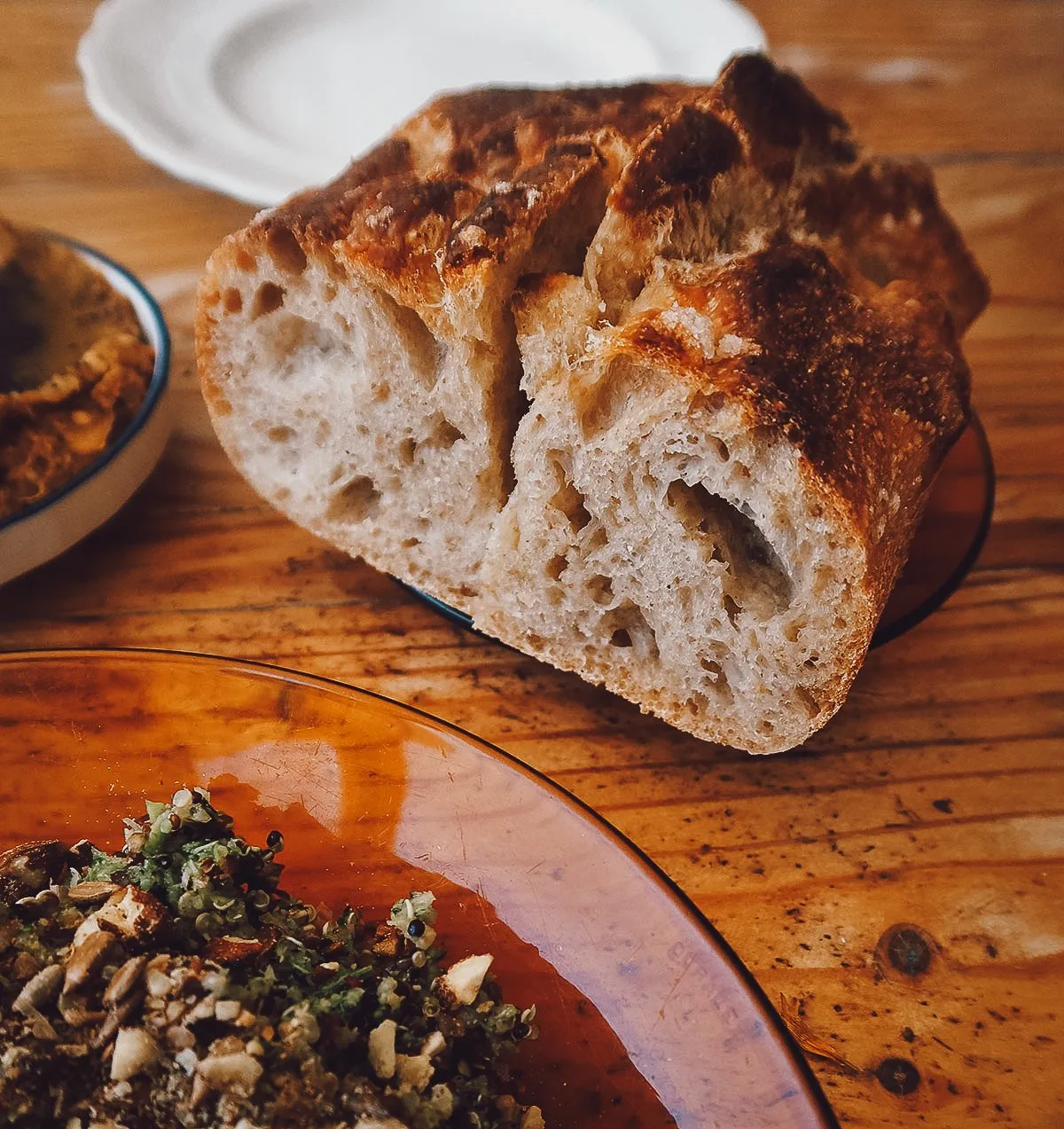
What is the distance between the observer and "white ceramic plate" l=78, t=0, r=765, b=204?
1912mm

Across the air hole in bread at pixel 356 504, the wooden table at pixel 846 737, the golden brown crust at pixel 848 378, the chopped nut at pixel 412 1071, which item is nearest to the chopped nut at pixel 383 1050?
the chopped nut at pixel 412 1071

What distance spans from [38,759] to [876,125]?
210 centimetres

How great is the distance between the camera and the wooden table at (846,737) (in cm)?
105

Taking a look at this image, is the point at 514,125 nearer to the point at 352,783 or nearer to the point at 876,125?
the point at 352,783

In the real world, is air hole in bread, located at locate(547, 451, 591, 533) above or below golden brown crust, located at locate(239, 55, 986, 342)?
below

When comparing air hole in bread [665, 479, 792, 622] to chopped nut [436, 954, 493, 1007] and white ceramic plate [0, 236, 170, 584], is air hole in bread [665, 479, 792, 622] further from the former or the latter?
white ceramic plate [0, 236, 170, 584]

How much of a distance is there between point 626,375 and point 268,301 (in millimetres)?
419

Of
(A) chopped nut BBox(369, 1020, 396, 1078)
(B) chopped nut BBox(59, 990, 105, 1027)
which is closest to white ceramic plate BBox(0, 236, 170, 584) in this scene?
(B) chopped nut BBox(59, 990, 105, 1027)

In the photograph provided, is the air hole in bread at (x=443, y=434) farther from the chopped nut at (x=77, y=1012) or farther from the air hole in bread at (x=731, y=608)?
the chopped nut at (x=77, y=1012)

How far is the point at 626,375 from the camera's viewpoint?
106 centimetres

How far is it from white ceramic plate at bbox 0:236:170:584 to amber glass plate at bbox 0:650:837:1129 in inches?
11.8

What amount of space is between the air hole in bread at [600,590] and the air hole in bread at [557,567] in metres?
0.03

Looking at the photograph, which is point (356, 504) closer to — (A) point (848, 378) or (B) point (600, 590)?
(B) point (600, 590)

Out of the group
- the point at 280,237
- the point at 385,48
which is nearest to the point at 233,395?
the point at 280,237
